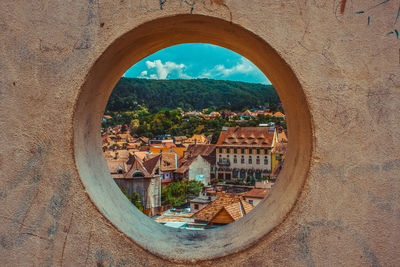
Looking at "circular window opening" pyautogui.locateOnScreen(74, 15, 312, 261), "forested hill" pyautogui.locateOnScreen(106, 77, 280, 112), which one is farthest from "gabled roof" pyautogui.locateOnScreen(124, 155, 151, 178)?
"forested hill" pyautogui.locateOnScreen(106, 77, 280, 112)

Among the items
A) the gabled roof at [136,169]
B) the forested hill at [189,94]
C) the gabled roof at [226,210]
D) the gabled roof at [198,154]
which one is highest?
the forested hill at [189,94]

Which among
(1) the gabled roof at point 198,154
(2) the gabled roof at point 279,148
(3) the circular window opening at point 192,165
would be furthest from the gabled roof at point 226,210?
(2) the gabled roof at point 279,148

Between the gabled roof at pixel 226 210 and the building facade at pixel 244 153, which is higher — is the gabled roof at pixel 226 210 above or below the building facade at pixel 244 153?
below

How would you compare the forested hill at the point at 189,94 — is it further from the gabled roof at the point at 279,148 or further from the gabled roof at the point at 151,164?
the gabled roof at the point at 151,164

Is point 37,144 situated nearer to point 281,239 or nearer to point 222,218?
point 281,239

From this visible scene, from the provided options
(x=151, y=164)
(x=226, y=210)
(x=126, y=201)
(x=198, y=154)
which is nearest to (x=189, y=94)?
(x=198, y=154)

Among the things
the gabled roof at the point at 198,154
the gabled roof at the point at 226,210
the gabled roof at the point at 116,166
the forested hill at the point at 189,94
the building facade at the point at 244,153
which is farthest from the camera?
the forested hill at the point at 189,94
